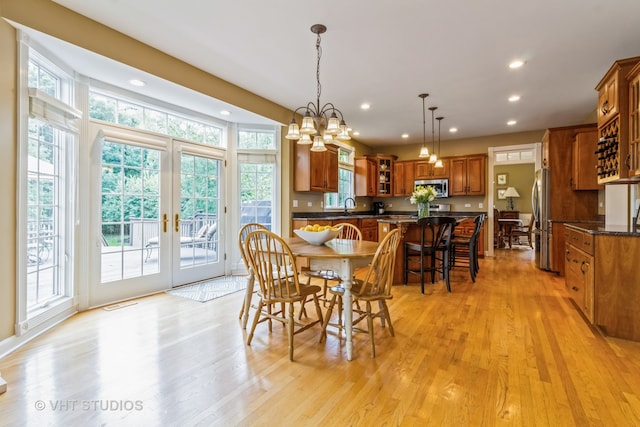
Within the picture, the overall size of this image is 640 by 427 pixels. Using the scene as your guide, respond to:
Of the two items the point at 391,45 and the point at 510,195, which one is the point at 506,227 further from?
the point at 391,45

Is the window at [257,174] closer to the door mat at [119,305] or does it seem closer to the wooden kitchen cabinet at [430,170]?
the door mat at [119,305]

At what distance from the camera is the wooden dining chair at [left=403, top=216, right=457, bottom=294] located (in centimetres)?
385

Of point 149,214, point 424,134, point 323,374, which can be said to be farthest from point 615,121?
point 149,214

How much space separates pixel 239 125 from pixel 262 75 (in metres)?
1.28

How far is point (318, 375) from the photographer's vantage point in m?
1.97

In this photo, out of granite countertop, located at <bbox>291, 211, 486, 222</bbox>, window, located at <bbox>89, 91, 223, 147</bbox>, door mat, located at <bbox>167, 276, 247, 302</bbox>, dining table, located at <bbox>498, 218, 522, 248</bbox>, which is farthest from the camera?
dining table, located at <bbox>498, 218, 522, 248</bbox>

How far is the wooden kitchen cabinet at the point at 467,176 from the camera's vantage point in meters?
6.57

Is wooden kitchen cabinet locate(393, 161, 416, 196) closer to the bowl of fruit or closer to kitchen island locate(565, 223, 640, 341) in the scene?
kitchen island locate(565, 223, 640, 341)

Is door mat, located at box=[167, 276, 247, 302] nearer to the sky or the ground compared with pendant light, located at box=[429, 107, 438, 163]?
nearer to the ground

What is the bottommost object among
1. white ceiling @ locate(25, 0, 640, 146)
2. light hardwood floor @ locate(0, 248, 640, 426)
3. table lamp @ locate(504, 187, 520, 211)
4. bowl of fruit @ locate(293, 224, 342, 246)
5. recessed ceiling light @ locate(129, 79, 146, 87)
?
light hardwood floor @ locate(0, 248, 640, 426)

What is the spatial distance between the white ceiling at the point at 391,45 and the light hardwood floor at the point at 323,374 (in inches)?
98.3

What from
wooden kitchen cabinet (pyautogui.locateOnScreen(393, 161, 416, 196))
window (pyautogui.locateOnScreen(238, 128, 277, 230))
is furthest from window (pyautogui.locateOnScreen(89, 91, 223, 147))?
wooden kitchen cabinet (pyautogui.locateOnScreen(393, 161, 416, 196))

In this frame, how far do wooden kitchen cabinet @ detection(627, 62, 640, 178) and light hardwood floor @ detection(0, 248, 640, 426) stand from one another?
4.77ft

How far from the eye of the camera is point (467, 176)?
670 centimetres
